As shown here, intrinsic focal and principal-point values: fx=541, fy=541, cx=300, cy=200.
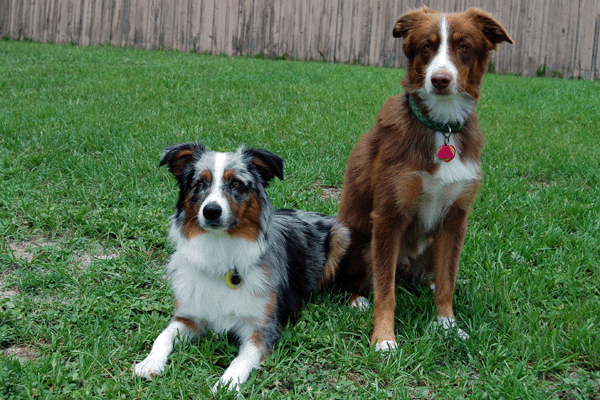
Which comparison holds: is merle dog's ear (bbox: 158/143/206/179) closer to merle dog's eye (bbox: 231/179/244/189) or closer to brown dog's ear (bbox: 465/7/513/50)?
merle dog's eye (bbox: 231/179/244/189)

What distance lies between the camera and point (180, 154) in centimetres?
322

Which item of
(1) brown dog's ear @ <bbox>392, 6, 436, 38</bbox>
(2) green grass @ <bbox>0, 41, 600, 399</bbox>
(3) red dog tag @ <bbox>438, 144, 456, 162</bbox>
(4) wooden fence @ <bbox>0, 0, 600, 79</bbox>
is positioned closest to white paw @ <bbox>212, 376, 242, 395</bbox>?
(2) green grass @ <bbox>0, 41, 600, 399</bbox>

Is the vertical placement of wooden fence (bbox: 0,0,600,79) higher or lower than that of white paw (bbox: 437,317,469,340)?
higher

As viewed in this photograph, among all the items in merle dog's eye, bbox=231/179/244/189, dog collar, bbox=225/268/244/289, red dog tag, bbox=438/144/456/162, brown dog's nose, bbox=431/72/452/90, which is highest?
brown dog's nose, bbox=431/72/452/90

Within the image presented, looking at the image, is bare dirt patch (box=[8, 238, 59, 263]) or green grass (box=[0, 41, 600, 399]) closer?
green grass (box=[0, 41, 600, 399])

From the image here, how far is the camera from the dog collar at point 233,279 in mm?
3133

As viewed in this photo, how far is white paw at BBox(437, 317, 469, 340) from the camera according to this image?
3.13 metres

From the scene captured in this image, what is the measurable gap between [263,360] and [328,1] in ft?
35.4

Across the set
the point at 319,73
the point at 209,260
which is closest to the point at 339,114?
the point at 319,73

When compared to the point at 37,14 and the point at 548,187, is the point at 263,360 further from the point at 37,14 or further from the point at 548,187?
the point at 37,14

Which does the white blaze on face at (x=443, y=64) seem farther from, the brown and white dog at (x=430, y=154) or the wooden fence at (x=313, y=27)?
the wooden fence at (x=313, y=27)

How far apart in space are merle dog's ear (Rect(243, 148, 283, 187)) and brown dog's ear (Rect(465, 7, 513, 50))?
4.68 feet

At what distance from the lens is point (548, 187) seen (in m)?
5.38

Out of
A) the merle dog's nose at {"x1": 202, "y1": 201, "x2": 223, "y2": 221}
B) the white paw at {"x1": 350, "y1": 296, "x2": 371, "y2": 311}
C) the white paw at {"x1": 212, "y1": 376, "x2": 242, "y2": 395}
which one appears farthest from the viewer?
the white paw at {"x1": 350, "y1": 296, "x2": 371, "y2": 311}
